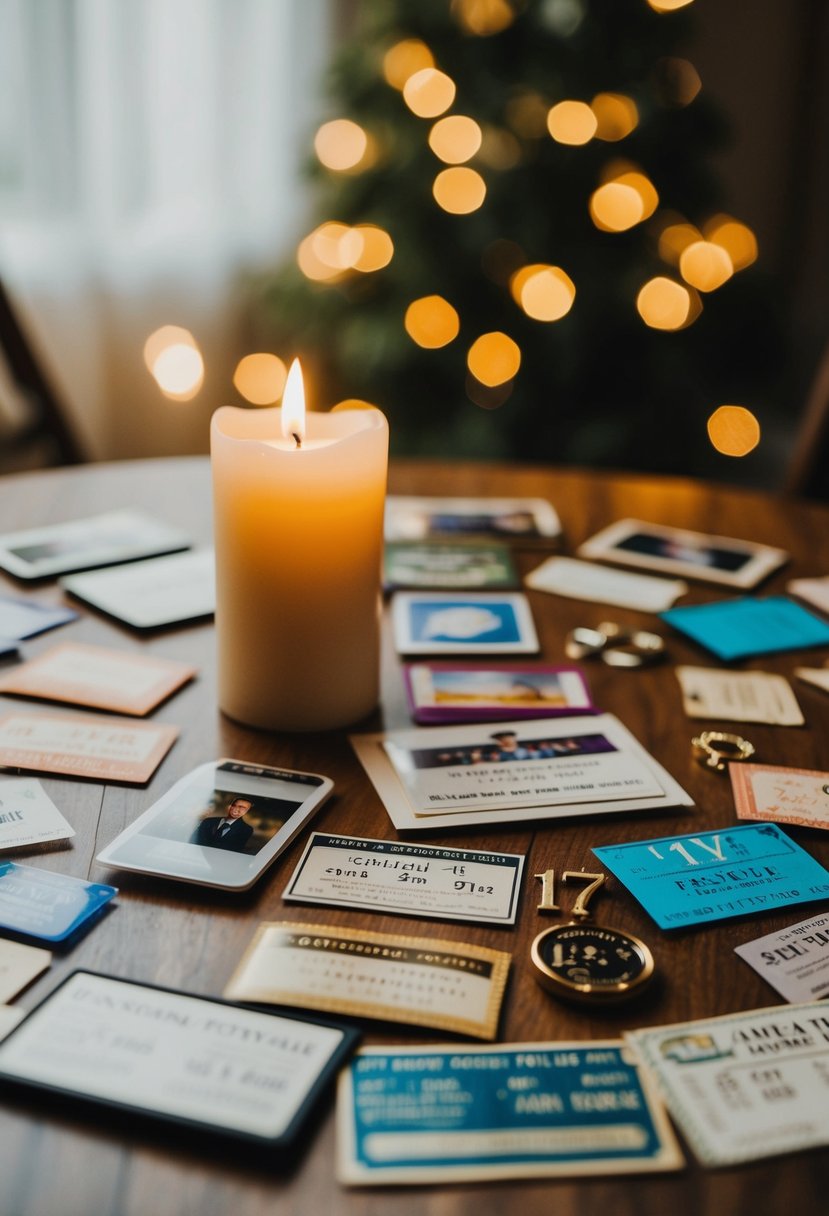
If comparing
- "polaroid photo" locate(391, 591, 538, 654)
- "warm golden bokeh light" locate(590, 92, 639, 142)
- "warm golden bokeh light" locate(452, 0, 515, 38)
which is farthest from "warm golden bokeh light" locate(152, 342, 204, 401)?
"polaroid photo" locate(391, 591, 538, 654)

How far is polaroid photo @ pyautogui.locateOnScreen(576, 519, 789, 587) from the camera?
1084mm

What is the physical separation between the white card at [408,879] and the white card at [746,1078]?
0.38 feet

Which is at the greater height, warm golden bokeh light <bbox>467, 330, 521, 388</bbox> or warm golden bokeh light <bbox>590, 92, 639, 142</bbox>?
warm golden bokeh light <bbox>590, 92, 639, 142</bbox>

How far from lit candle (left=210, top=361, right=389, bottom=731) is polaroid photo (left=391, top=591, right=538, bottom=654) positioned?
0.47 ft

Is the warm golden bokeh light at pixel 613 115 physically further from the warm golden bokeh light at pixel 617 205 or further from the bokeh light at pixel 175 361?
the bokeh light at pixel 175 361

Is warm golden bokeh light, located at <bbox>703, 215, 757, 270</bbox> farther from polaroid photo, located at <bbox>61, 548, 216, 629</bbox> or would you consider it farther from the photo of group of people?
the photo of group of people

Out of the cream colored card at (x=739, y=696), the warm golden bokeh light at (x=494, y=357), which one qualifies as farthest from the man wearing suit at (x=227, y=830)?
the warm golden bokeh light at (x=494, y=357)

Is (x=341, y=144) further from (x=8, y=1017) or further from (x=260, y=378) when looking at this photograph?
(x=8, y=1017)

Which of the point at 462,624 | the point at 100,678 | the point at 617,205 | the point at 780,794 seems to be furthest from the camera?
the point at 617,205

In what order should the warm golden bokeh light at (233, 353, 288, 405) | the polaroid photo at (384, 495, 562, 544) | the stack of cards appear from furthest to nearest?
the warm golden bokeh light at (233, 353, 288, 405)
the polaroid photo at (384, 495, 562, 544)
the stack of cards

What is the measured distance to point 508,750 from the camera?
29.1 inches

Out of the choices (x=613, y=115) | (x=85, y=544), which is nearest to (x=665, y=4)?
(x=613, y=115)

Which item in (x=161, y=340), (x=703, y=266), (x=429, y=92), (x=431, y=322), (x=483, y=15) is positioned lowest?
(x=161, y=340)

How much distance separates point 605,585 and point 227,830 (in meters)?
0.53
